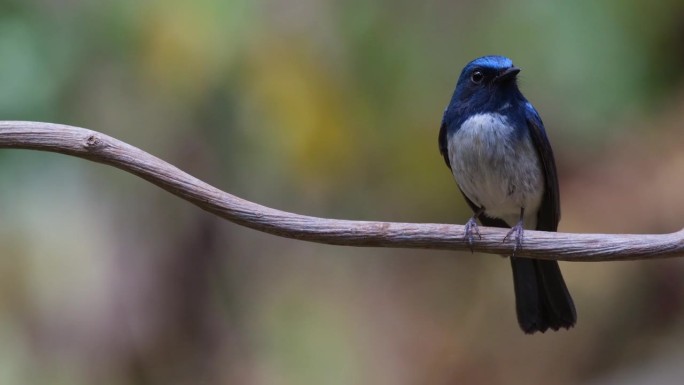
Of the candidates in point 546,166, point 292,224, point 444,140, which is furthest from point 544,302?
point 292,224

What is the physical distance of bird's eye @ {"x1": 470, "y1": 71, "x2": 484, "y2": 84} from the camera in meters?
3.90

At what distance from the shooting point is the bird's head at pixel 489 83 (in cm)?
385

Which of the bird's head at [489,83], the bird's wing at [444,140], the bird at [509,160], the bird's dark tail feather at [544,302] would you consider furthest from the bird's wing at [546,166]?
the bird's wing at [444,140]

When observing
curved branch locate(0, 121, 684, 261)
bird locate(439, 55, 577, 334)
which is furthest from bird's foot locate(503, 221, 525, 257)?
bird locate(439, 55, 577, 334)

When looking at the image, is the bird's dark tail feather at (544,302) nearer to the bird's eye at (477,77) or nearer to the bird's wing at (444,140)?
the bird's wing at (444,140)

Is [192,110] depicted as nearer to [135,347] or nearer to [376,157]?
[376,157]

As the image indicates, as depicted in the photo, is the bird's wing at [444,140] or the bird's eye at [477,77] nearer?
the bird's eye at [477,77]

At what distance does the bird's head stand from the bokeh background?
1013mm

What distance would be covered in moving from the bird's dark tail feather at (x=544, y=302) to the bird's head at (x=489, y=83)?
2.69 ft

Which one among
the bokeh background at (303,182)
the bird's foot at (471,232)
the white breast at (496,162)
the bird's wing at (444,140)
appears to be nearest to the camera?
→ the bird's foot at (471,232)

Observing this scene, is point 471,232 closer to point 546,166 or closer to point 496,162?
point 496,162

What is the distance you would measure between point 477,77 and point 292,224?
1.46 meters

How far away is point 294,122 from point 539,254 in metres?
2.17

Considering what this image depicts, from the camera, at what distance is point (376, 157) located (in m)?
5.09
